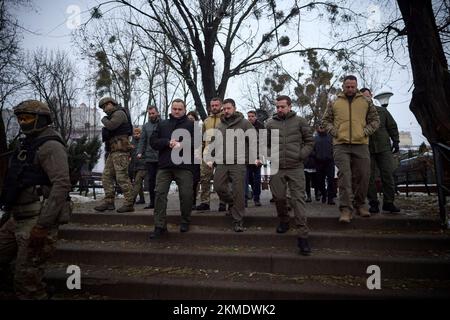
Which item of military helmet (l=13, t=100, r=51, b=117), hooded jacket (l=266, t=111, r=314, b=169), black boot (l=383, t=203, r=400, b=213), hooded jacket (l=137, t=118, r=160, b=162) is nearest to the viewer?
military helmet (l=13, t=100, r=51, b=117)

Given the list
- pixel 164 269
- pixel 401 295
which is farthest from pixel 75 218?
pixel 401 295

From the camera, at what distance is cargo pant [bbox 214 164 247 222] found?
4.75 meters

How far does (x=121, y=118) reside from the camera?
564cm

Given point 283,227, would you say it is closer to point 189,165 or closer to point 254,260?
point 254,260

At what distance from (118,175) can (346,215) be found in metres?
4.09

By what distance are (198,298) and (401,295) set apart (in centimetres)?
223

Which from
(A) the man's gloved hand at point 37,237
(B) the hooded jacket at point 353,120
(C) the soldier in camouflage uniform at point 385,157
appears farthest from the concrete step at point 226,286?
(B) the hooded jacket at point 353,120

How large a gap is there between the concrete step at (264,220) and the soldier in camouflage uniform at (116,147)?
373 mm

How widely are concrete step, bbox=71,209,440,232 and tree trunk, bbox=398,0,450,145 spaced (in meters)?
2.13

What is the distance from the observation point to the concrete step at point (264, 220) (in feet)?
15.1

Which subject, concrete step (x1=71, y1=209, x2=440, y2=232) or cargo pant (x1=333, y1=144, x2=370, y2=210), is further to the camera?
cargo pant (x1=333, y1=144, x2=370, y2=210)

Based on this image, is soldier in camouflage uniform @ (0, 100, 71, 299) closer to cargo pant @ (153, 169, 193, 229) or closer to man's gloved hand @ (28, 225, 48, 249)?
man's gloved hand @ (28, 225, 48, 249)

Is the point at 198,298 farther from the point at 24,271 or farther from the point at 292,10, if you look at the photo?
the point at 292,10

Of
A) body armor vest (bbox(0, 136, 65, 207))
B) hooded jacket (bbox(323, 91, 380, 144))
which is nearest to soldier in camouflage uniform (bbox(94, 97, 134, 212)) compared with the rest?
body armor vest (bbox(0, 136, 65, 207))
